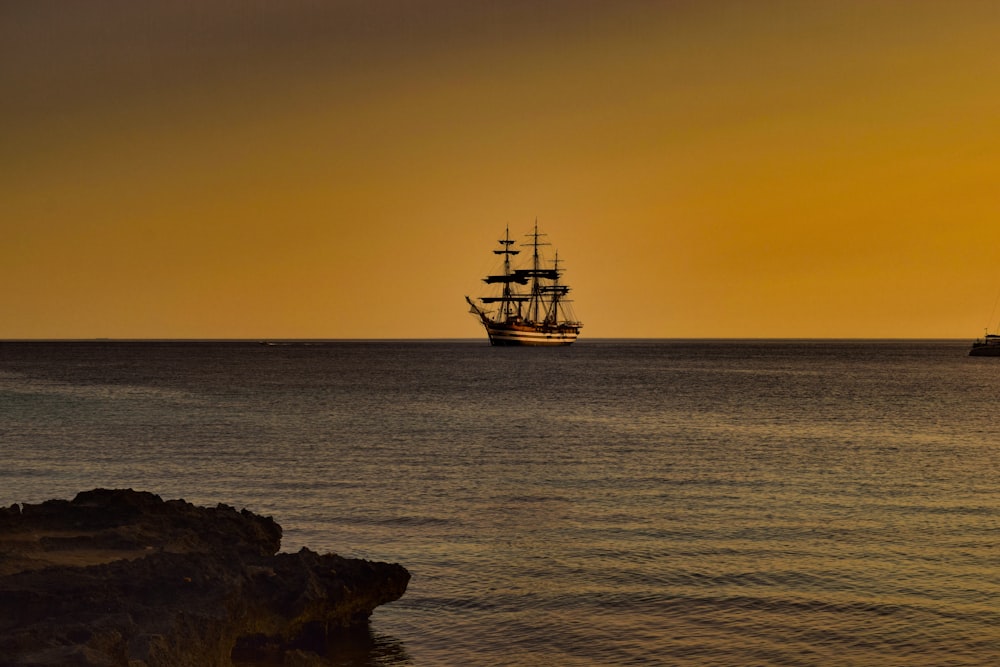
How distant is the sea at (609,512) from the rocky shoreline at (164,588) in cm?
88

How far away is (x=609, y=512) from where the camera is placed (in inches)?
949

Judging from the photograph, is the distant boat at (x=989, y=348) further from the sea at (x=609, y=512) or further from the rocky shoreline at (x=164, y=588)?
the rocky shoreline at (x=164, y=588)

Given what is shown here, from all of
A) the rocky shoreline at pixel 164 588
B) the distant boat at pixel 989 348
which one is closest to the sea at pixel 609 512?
the rocky shoreline at pixel 164 588

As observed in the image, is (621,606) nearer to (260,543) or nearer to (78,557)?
(260,543)

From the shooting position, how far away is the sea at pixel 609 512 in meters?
14.2

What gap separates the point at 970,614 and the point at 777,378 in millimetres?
98587

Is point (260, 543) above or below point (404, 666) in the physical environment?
above

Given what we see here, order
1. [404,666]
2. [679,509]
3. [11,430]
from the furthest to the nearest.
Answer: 1. [11,430]
2. [679,509]
3. [404,666]

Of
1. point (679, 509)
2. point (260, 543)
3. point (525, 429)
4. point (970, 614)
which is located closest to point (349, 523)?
point (260, 543)

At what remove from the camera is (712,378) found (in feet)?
360

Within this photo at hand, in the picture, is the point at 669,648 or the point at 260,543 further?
the point at 260,543

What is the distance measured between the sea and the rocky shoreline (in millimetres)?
882

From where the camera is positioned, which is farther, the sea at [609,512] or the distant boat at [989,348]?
the distant boat at [989,348]

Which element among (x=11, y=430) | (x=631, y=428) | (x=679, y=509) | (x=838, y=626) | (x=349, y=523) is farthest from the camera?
(x=631, y=428)
